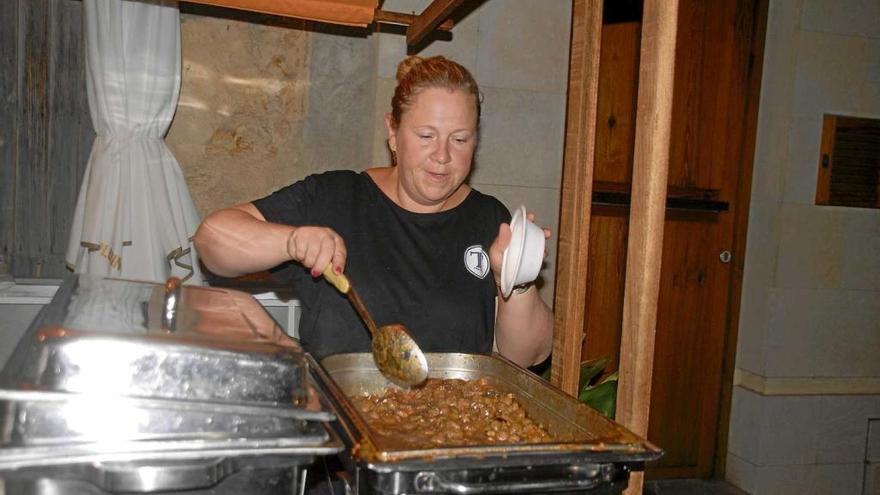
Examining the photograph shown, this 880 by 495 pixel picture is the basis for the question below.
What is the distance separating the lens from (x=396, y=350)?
1.65m

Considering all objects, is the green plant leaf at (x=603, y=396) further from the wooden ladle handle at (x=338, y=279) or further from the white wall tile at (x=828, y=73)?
the white wall tile at (x=828, y=73)

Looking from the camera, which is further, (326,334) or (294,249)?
(326,334)

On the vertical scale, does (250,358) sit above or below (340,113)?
below

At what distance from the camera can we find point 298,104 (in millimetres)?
3834

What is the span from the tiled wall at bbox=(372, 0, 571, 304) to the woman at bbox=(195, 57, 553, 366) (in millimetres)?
1536

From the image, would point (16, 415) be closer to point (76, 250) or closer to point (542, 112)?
point (76, 250)

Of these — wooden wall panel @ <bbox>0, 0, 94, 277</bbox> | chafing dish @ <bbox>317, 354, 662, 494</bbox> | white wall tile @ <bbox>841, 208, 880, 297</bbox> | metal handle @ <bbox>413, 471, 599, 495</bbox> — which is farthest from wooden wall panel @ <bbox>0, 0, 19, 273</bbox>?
white wall tile @ <bbox>841, 208, 880, 297</bbox>

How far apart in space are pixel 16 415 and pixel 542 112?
3.27 m

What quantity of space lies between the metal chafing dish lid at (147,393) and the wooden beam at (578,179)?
73cm

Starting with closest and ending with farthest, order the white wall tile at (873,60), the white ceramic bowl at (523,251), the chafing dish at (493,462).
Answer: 1. the chafing dish at (493,462)
2. the white ceramic bowl at (523,251)
3. the white wall tile at (873,60)

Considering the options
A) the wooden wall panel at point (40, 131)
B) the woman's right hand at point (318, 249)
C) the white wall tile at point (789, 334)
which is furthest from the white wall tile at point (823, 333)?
the wooden wall panel at point (40, 131)

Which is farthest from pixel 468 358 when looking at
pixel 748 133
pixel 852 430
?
pixel 852 430

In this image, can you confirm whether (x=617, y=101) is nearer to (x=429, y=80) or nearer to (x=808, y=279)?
(x=808, y=279)

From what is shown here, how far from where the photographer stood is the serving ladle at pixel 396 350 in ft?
5.37
